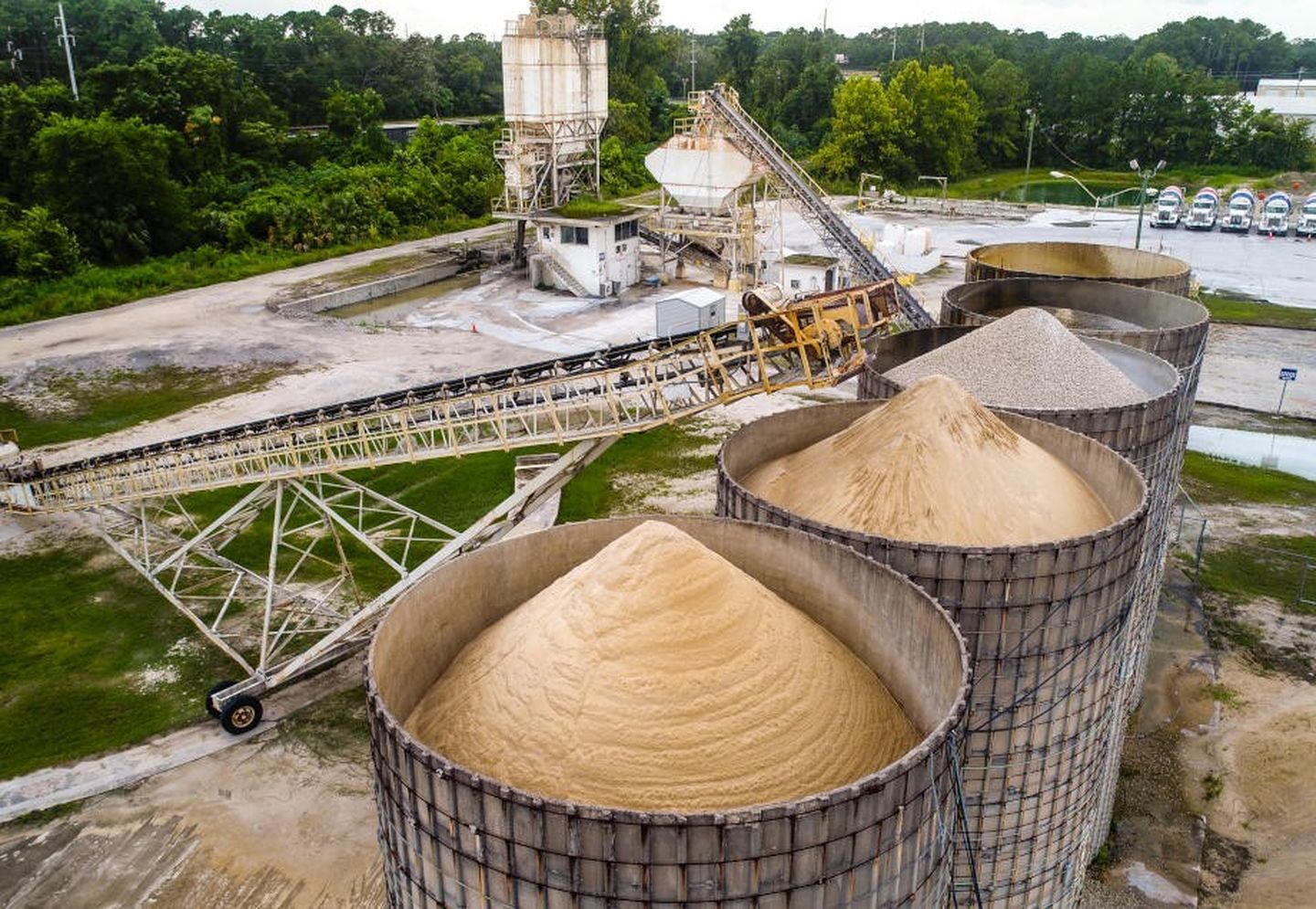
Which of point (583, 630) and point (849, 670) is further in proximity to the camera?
point (849, 670)

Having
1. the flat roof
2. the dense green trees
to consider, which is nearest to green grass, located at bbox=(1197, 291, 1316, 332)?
the flat roof

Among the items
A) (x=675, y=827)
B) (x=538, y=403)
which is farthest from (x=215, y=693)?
(x=675, y=827)

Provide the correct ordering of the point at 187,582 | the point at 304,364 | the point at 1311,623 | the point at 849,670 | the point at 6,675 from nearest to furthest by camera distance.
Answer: the point at 849,670 < the point at 6,675 < the point at 1311,623 < the point at 187,582 < the point at 304,364

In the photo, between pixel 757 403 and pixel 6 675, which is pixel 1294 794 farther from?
pixel 6 675

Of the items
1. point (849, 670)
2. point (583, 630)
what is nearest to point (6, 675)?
point (583, 630)

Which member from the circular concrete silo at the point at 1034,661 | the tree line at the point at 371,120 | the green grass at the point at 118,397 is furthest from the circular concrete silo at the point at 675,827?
the tree line at the point at 371,120

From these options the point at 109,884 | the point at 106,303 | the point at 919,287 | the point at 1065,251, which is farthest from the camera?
the point at 919,287

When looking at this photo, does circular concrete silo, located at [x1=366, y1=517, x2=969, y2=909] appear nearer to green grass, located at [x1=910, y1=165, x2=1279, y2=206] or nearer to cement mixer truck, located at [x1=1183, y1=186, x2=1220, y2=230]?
cement mixer truck, located at [x1=1183, y1=186, x2=1220, y2=230]
